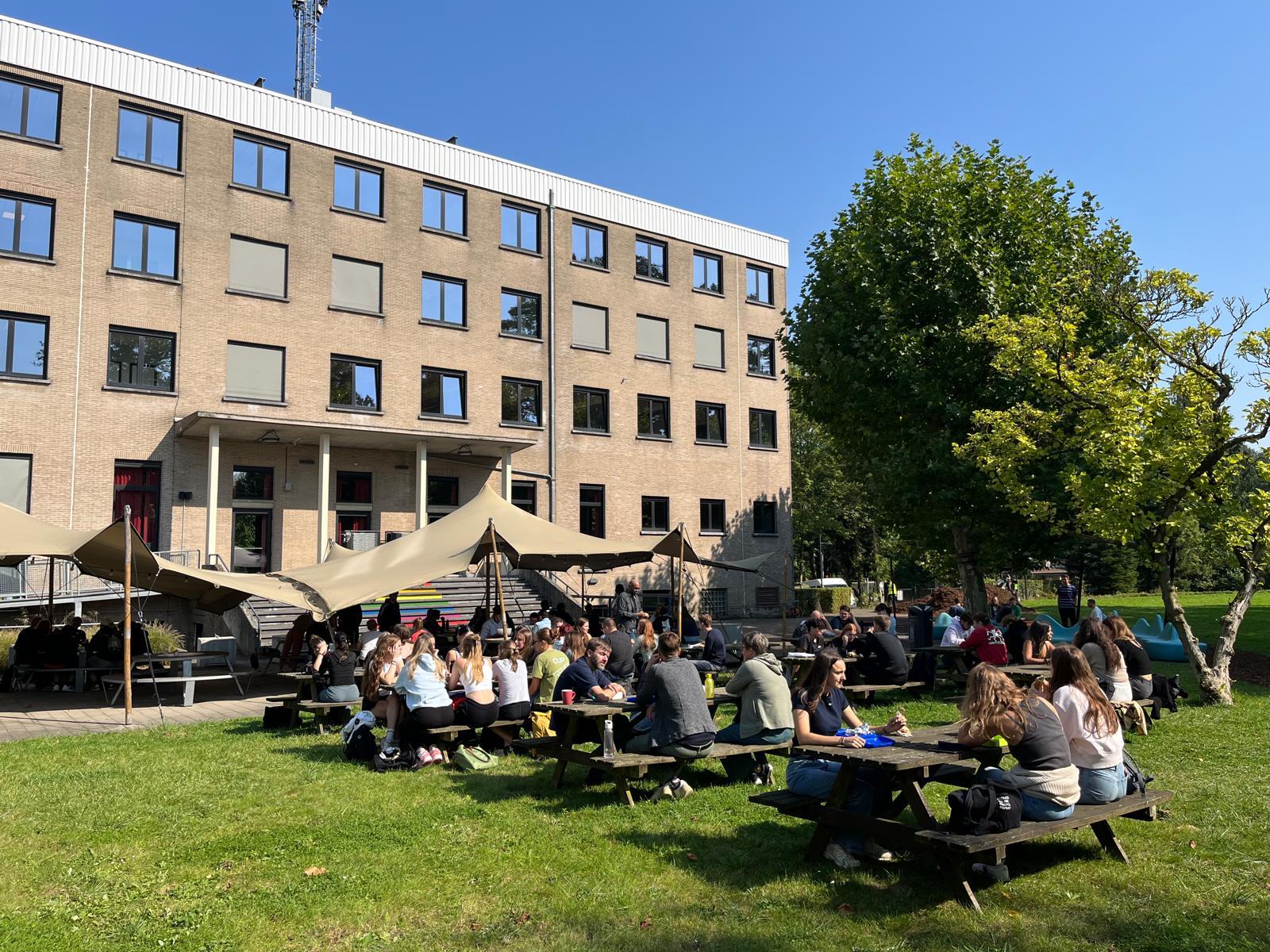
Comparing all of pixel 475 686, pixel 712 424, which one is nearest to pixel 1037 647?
pixel 475 686

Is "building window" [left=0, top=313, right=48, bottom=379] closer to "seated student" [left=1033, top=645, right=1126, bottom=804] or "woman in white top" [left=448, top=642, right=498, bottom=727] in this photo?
"woman in white top" [left=448, top=642, right=498, bottom=727]

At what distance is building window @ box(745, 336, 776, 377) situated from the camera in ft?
117

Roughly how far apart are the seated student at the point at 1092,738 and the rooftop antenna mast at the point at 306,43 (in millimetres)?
29750

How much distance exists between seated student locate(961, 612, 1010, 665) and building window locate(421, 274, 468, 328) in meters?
19.5

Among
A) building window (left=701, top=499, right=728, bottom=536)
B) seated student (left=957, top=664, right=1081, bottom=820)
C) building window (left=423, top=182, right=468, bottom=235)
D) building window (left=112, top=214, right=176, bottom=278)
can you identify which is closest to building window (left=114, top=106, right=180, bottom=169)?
building window (left=112, top=214, right=176, bottom=278)

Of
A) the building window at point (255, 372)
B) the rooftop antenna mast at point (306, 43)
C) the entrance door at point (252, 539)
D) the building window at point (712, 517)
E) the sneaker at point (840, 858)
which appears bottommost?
the sneaker at point (840, 858)

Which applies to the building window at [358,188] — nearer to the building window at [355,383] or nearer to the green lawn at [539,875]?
the building window at [355,383]

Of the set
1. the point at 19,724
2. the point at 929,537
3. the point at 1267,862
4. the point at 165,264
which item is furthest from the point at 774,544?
the point at 1267,862

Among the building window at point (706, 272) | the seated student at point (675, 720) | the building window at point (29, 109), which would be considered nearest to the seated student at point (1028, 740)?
the seated student at point (675, 720)

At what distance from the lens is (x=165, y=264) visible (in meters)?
24.1

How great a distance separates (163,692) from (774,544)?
76.8ft

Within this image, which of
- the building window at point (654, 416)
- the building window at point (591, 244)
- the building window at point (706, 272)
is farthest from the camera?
the building window at point (706, 272)

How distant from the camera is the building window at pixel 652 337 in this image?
107ft

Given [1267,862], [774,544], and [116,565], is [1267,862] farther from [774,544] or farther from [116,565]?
[774,544]
